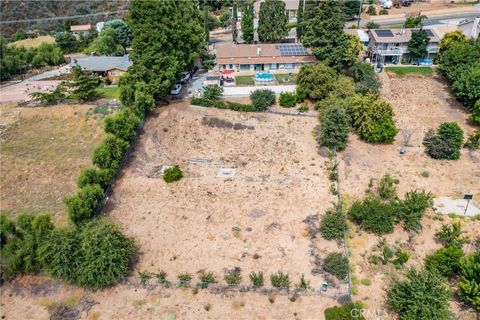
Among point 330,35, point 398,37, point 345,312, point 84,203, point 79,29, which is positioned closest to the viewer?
point 345,312

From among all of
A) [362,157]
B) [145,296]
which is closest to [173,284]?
[145,296]

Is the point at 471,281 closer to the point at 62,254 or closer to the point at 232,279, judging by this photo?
the point at 232,279

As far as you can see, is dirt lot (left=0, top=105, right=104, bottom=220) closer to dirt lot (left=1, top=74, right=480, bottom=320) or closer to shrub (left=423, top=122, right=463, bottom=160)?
dirt lot (left=1, top=74, right=480, bottom=320)

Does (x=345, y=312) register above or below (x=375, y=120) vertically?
below

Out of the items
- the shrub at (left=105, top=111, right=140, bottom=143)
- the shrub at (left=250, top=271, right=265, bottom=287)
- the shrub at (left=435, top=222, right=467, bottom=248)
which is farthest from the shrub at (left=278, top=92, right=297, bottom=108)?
the shrub at (left=250, top=271, right=265, bottom=287)

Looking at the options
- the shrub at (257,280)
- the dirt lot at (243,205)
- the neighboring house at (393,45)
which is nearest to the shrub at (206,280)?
the dirt lot at (243,205)

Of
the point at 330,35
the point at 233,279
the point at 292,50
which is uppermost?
the point at 330,35

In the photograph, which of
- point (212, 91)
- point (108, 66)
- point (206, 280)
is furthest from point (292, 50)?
point (206, 280)
